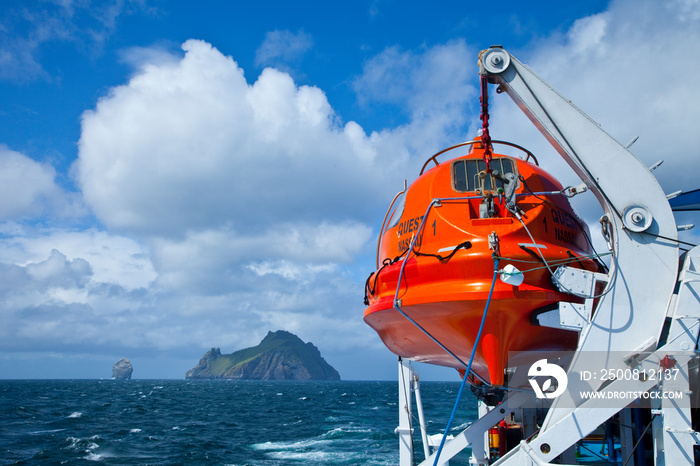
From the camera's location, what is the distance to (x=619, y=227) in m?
4.56

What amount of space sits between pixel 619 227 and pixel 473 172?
69.0 inches

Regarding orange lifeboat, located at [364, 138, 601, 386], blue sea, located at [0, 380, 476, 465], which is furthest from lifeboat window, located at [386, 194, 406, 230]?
blue sea, located at [0, 380, 476, 465]

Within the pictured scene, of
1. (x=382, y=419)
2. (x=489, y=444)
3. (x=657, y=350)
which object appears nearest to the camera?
(x=657, y=350)

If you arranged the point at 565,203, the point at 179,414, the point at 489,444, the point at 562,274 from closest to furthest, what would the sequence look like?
the point at 562,274 → the point at 565,203 → the point at 489,444 → the point at 179,414

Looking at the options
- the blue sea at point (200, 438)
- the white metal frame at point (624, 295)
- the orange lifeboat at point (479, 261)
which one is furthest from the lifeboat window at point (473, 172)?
the blue sea at point (200, 438)

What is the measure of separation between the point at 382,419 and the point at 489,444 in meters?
22.7

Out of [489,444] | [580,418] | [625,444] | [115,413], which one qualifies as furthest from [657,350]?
[115,413]

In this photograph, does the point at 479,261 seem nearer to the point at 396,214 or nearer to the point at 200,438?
the point at 396,214

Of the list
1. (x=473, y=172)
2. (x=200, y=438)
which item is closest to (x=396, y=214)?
(x=473, y=172)

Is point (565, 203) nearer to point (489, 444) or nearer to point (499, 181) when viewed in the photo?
point (499, 181)

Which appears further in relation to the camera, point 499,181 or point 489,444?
point 489,444

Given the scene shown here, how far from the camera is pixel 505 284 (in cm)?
478

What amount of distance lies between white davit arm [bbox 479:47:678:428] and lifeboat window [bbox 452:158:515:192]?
2.84ft

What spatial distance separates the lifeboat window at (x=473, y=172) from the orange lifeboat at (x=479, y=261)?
0.04 feet
